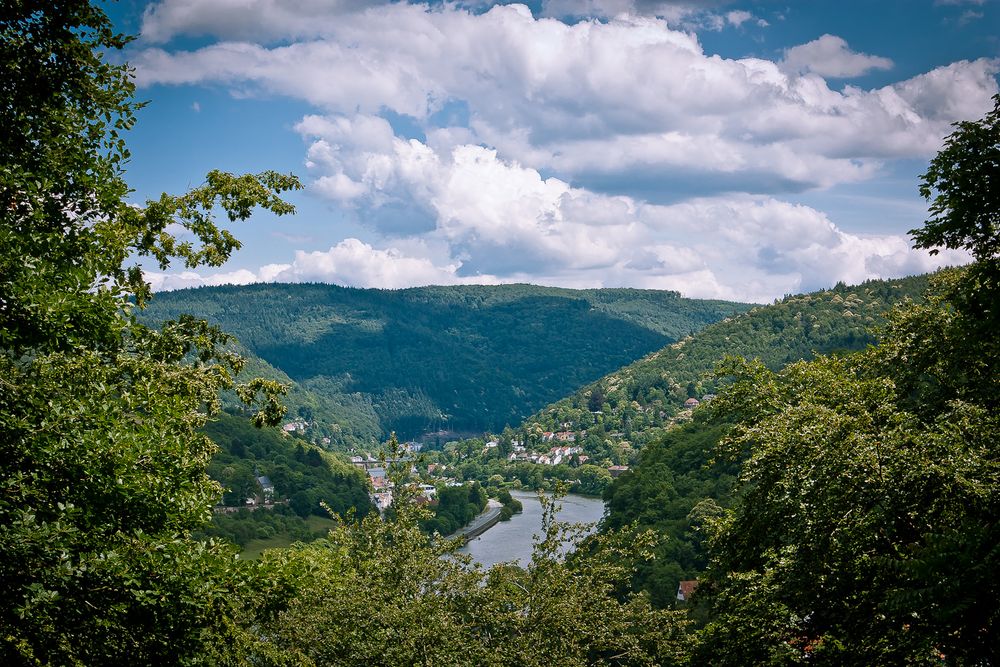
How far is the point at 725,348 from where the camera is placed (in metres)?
172

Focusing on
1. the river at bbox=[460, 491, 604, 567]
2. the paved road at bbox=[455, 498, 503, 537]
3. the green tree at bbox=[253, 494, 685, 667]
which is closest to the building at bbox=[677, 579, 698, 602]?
the river at bbox=[460, 491, 604, 567]

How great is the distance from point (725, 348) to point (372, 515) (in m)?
164

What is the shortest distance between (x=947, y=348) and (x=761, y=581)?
418 cm

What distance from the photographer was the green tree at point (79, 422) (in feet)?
21.2

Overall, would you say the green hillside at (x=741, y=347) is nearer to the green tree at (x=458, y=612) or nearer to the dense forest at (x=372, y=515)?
the green tree at (x=458, y=612)

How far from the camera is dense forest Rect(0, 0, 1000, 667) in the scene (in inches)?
262

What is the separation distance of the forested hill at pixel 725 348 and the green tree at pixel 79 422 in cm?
15436

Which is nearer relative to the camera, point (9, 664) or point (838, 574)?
point (9, 664)

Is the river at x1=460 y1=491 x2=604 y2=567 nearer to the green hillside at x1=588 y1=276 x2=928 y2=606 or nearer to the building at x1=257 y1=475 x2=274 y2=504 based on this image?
the green hillside at x1=588 y1=276 x2=928 y2=606

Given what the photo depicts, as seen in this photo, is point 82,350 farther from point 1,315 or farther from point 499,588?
point 499,588

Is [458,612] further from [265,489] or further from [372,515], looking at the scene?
[265,489]

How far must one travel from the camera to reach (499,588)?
1502 centimetres

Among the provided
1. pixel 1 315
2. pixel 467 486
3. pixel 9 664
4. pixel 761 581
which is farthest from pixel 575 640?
pixel 467 486

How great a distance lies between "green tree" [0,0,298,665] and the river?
37.6m
